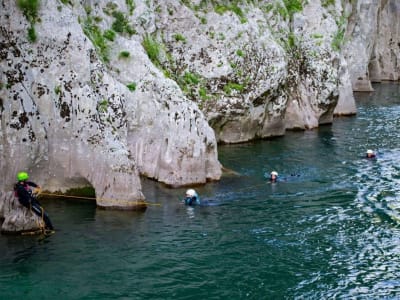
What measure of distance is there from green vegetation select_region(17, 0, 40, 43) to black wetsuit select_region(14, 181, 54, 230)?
26.0 feet

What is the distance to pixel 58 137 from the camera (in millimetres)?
30109

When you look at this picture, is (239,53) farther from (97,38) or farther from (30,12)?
(30,12)

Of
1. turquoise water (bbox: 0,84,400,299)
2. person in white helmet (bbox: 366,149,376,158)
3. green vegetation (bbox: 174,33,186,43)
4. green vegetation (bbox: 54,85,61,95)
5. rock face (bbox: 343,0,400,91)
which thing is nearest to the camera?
turquoise water (bbox: 0,84,400,299)

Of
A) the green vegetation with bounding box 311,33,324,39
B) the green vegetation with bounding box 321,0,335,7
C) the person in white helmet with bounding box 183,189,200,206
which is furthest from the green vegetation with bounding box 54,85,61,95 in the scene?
the green vegetation with bounding box 321,0,335,7

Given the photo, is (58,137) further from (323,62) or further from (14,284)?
(323,62)

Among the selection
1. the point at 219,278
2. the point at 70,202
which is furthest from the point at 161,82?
the point at 219,278

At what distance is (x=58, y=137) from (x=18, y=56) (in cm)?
438

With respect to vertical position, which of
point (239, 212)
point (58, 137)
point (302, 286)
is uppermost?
point (58, 137)

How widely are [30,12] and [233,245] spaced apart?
15.3 m

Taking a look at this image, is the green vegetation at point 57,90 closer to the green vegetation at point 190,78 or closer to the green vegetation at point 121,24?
the green vegetation at point 121,24

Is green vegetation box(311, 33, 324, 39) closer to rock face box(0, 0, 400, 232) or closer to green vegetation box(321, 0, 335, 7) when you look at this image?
green vegetation box(321, 0, 335, 7)

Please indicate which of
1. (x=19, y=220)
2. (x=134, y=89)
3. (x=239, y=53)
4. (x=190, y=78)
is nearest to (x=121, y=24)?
(x=134, y=89)

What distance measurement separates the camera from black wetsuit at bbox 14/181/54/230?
26.1 meters

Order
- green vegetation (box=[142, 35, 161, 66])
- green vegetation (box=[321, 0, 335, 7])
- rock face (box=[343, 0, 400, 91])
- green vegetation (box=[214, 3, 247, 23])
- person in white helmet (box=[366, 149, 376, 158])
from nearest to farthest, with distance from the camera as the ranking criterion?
green vegetation (box=[142, 35, 161, 66]) < person in white helmet (box=[366, 149, 376, 158]) < green vegetation (box=[214, 3, 247, 23]) < green vegetation (box=[321, 0, 335, 7]) < rock face (box=[343, 0, 400, 91])
